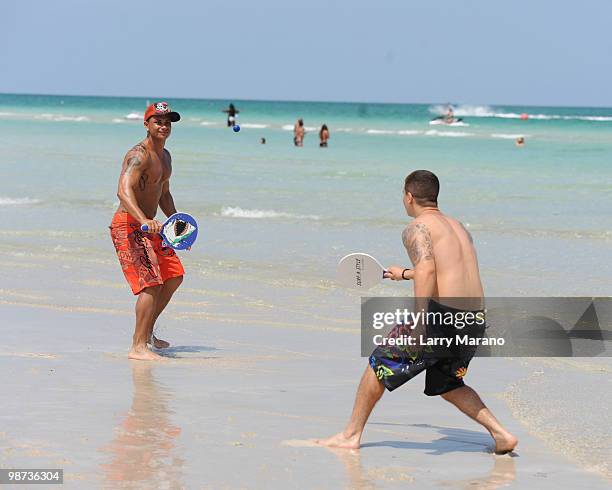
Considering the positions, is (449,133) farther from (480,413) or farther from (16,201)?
Result: (480,413)

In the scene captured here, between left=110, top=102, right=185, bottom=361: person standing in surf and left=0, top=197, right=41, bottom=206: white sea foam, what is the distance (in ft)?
37.5

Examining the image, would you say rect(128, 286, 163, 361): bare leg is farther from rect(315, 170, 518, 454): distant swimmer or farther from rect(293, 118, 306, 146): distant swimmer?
rect(293, 118, 306, 146): distant swimmer

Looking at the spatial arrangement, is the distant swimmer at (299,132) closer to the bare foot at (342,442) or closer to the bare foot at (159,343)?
the bare foot at (159,343)

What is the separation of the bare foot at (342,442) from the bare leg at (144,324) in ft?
7.39

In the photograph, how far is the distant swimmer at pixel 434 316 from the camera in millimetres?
5332

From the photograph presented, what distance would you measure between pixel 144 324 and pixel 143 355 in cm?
20

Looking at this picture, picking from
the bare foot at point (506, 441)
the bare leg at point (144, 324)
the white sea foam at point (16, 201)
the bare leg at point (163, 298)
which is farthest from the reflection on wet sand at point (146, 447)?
the white sea foam at point (16, 201)

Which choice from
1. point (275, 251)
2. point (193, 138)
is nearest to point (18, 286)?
point (275, 251)

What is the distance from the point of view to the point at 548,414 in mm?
6609

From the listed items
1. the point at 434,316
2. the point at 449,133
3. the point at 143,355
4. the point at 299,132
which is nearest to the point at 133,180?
the point at 143,355

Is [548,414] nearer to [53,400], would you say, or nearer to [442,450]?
[442,450]

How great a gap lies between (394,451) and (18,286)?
5570 mm

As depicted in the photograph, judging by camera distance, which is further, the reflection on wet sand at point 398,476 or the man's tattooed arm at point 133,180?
the man's tattooed arm at point 133,180

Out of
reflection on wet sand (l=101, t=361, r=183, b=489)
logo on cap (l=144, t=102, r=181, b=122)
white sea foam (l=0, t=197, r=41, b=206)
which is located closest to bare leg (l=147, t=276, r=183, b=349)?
logo on cap (l=144, t=102, r=181, b=122)
